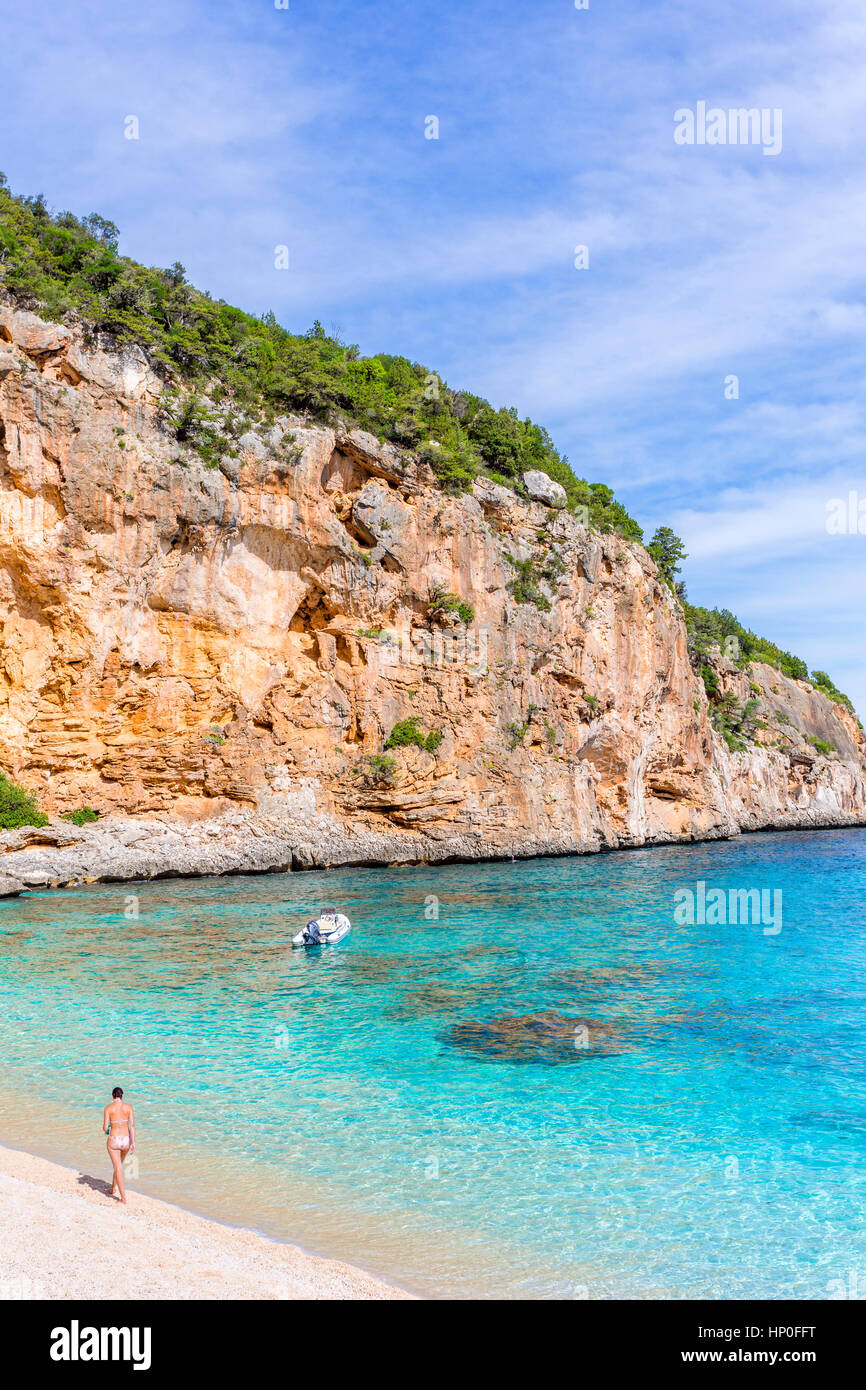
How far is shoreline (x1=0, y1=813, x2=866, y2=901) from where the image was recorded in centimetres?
2547

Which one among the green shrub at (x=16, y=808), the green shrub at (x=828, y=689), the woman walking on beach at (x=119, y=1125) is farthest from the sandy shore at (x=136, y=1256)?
the green shrub at (x=828, y=689)

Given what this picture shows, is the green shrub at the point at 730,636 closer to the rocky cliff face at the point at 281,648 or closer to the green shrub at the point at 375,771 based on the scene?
the rocky cliff face at the point at 281,648

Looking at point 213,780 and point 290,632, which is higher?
point 290,632

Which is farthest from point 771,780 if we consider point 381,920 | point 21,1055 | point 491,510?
point 21,1055

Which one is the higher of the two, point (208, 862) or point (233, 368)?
point (233, 368)

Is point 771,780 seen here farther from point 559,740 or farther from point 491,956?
point 491,956

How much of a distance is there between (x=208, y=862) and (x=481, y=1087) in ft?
68.5

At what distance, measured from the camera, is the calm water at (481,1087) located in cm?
662

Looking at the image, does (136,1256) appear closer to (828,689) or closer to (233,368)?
(233,368)

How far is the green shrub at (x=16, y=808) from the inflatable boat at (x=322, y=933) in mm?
12305

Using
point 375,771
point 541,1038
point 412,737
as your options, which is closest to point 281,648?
point 375,771

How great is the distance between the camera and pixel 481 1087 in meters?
10.1

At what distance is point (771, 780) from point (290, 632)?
4519 cm
